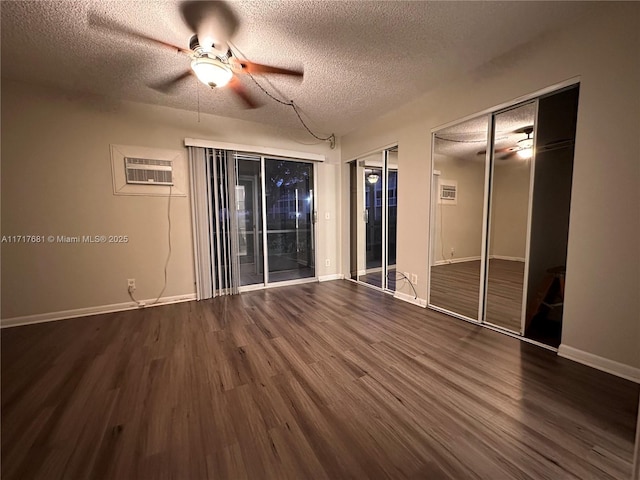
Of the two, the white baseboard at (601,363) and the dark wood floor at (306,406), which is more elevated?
the white baseboard at (601,363)

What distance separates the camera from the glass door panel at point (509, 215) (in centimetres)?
224

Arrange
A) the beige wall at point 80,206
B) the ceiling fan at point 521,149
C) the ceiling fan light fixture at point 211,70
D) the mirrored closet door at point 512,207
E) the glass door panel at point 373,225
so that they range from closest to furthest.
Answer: the ceiling fan light fixture at point 211,70 < the mirrored closet door at point 512,207 < the ceiling fan at point 521,149 < the beige wall at point 80,206 < the glass door panel at point 373,225

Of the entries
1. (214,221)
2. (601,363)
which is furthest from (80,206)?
(601,363)

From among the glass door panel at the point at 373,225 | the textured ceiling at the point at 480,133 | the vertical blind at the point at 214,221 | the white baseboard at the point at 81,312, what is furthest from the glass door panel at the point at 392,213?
the white baseboard at the point at 81,312

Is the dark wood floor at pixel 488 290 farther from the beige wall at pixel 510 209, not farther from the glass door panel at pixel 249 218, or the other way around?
the glass door panel at pixel 249 218

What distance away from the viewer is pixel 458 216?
303 cm

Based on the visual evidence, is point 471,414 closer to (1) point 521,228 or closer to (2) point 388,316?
(2) point 388,316

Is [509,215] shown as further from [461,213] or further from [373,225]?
[373,225]

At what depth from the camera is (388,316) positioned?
2.78 meters

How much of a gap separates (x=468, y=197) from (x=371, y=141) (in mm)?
1714

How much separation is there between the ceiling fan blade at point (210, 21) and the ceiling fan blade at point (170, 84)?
0.67m

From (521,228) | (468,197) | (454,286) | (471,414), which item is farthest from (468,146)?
(471,414)

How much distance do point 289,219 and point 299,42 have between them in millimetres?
2633

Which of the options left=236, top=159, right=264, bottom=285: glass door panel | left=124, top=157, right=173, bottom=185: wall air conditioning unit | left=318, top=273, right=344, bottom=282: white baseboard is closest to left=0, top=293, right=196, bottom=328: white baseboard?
left=236, top=159, right=264, bottom=285: glass door panel
